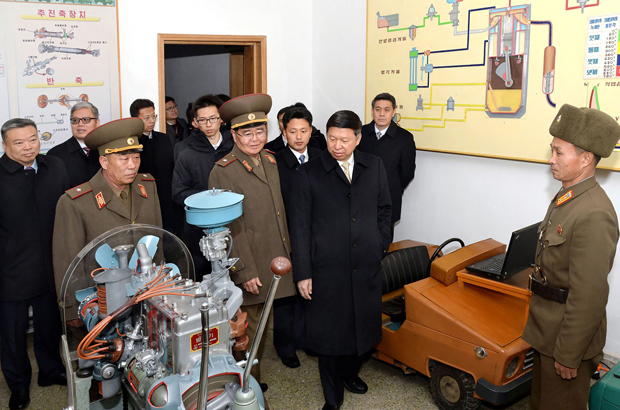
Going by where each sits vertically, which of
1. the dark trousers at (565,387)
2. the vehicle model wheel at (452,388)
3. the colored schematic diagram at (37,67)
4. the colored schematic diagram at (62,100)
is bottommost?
the vehicle model wheel at (452,388)

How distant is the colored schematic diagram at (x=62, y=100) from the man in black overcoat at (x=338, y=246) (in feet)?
7.98

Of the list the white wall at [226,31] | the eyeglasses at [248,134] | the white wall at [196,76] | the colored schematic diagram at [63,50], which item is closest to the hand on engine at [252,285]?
the eyeglasses at [248,134]

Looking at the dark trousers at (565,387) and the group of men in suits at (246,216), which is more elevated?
the group of men in suits at (246,216)

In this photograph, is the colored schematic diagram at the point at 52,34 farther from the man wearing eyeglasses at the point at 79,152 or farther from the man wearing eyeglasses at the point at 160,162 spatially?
the man wearing eyeglasses at the point at 79,152

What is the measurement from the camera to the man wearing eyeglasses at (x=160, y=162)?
404 cm

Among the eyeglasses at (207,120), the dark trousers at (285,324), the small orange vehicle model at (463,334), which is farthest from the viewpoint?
the eyeglasses at (207,120)

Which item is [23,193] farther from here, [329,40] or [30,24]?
[329,40]

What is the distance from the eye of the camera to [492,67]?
12.0ft

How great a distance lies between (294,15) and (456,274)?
3.54 metres

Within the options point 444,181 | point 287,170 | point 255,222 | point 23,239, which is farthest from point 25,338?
point 444,181

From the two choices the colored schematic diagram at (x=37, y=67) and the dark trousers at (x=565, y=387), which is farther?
→ the colored schematic diagram at (x=37, y=67)

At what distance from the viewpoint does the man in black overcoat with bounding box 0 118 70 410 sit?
2807mm

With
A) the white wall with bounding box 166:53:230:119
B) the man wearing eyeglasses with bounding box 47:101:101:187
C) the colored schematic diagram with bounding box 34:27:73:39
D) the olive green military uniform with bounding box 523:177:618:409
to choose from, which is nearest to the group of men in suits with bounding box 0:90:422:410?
the man wearing eyeglasses with bounding box 47:101:101:187

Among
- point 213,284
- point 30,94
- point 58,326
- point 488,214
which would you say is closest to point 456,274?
point 488,214
